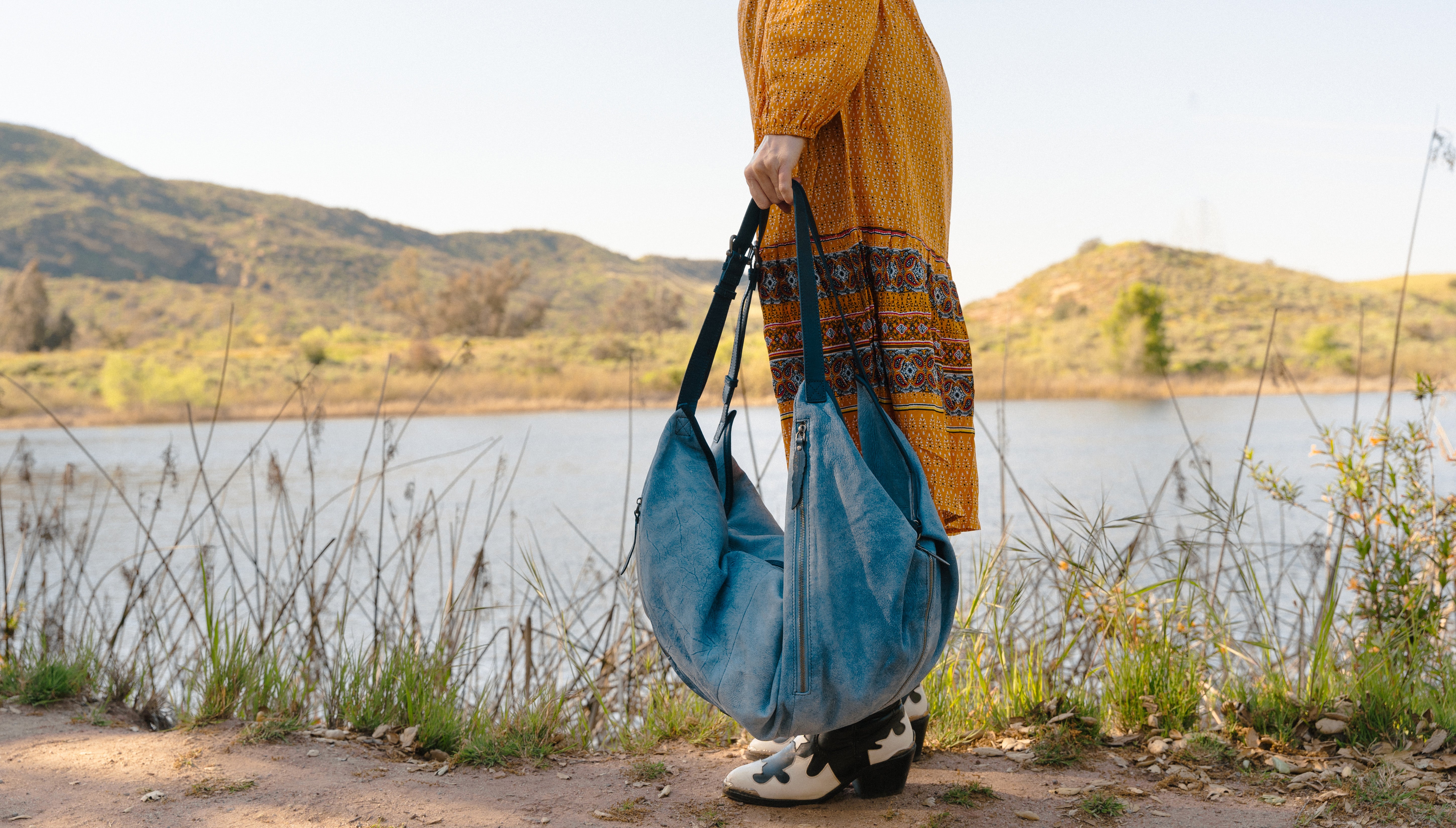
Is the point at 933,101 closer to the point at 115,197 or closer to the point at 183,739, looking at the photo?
the point at 183,739

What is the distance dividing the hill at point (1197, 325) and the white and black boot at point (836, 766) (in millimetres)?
10324

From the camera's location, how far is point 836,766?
142cm

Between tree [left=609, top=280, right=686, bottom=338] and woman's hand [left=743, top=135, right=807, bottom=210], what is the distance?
1351 inches

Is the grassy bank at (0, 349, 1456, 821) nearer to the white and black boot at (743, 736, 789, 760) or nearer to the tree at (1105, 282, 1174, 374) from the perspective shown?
the white and black boot at (743, 736, 789, 760)

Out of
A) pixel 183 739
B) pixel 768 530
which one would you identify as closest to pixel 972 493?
pixel 768 530

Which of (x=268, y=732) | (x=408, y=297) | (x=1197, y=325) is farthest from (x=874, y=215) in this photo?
(x=408, y=297)

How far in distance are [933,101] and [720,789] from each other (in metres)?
1.31

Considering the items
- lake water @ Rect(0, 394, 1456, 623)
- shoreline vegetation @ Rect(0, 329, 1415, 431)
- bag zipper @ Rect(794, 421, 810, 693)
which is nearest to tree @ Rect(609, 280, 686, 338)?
shoreline vegetation @ Rect(0, 329, 1415, 431)

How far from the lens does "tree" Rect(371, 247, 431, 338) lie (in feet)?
172

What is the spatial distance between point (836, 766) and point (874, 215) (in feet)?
3.00

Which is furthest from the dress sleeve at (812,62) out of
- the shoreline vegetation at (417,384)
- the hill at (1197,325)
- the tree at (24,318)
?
the tree at (24,318)

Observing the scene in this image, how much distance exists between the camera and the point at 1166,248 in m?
57.2

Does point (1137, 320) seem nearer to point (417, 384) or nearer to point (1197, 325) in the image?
point (1197, 325)

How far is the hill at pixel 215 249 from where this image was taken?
54.8m
